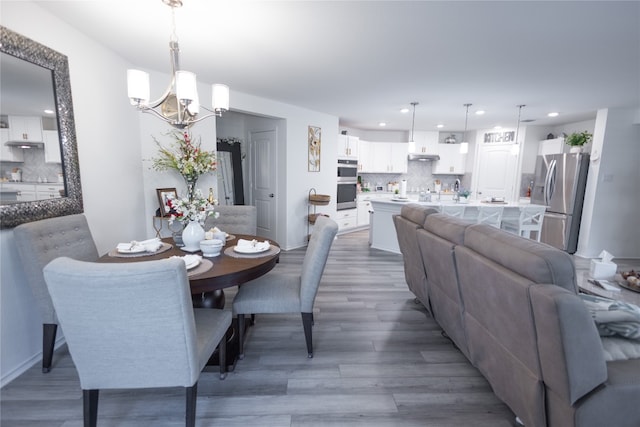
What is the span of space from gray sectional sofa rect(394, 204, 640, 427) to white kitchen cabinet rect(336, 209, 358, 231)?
4.35 metres

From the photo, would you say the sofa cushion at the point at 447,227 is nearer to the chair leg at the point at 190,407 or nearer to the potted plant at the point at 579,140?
the chair leg at the point at 190,407

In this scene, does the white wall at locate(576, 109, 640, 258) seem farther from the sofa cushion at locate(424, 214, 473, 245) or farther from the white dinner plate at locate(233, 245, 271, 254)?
the white dinner plate at locate(233, 245, 271, 254)

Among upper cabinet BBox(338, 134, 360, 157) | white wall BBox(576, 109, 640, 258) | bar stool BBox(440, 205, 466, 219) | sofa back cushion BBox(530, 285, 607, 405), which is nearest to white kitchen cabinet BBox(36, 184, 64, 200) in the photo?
sofa back cushion BBox(530, 285, 607, 405)

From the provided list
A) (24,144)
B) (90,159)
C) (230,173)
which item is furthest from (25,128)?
(230,173)

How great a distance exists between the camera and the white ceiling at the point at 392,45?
6.21 ft

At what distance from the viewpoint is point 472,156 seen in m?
6.84

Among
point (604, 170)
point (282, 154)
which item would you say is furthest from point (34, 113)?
point (604, 170)

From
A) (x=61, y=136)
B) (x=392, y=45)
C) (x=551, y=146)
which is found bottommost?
(x=61, y=136)

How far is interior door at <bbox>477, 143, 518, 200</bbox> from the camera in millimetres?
6188

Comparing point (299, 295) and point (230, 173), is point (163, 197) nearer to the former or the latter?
point (299, 295)

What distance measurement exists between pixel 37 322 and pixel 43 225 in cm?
75

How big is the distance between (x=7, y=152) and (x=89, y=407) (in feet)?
5.10

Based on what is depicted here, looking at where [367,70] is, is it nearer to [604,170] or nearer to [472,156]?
[604,170]

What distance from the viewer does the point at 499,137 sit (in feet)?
21.0
